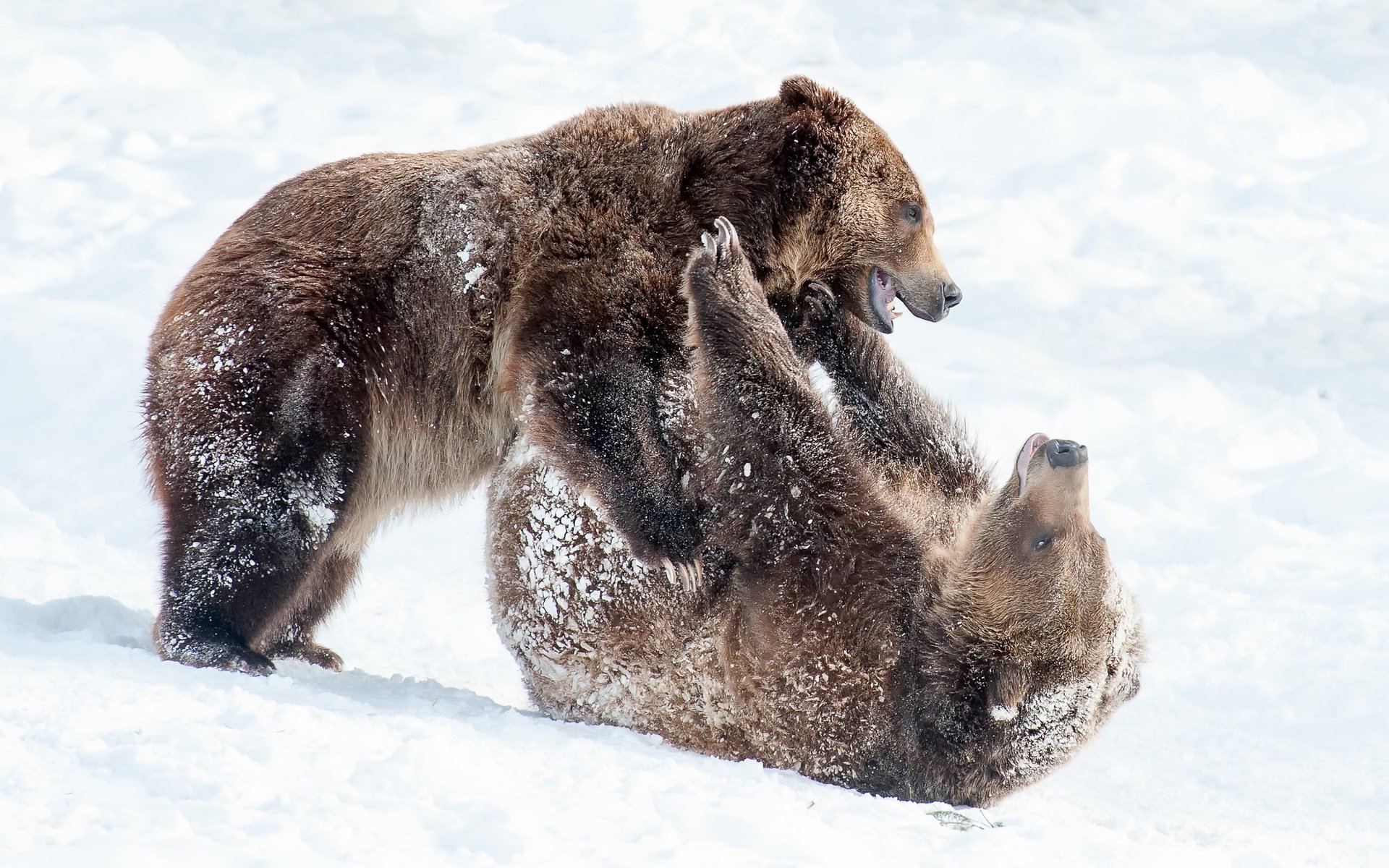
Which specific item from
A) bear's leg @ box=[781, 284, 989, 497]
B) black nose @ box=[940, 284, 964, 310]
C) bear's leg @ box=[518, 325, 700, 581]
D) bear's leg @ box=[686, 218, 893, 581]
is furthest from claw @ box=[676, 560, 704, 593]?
black nose @ box=[940, 284, 964, 310]

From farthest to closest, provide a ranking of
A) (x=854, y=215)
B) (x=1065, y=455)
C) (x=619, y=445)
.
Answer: (x=854, y=215) < (x=619, y=445) < (x=1065, y=455)

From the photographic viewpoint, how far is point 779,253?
5641 mm

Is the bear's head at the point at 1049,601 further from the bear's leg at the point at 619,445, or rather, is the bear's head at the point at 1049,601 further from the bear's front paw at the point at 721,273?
the bear's front paw at the point at 721,273

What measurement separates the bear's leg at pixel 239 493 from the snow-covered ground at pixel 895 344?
0.90 feet

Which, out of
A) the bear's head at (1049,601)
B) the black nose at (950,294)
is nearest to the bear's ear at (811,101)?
the black nose at (950,294)

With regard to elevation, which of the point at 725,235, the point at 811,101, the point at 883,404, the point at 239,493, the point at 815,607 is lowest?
the point at 815,607

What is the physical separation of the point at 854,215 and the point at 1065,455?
1.54 m

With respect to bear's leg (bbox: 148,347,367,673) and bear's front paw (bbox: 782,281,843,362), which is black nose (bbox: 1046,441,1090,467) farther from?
bear's leg (bbox: 148,347,367,673)

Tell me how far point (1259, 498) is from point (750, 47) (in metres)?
7.68

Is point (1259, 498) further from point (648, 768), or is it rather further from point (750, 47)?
point (750, 47)

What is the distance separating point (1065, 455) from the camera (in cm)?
465

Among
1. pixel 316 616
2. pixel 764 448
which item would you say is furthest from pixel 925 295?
pixel 316 616

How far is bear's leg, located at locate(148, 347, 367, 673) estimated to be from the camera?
5.10m

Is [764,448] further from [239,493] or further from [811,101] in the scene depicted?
[239,493]
